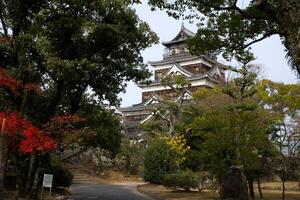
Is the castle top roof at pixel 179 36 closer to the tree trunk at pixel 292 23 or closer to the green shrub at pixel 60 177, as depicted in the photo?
the green shrub at pixel 60 177

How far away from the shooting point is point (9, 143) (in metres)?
16.9

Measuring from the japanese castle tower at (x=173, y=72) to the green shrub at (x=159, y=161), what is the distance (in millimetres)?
21158

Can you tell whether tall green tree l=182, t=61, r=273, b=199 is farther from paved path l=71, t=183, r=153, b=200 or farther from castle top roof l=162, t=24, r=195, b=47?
castle top roof l=162, t=24, r=195, b=47

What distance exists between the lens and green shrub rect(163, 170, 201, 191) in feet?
89.0

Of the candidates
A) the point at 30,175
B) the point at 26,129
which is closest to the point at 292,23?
the point at 26,129

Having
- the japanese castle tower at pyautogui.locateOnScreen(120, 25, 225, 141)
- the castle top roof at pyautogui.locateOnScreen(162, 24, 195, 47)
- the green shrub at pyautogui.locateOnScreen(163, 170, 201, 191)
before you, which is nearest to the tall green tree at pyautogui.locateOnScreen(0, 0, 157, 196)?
the green shrub at pyautogui.locateOnScreen(163, 170, 201, 191)

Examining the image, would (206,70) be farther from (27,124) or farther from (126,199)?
(27,124)

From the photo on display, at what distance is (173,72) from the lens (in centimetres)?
5709

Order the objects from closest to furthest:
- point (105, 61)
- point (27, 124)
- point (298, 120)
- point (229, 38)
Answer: point (229, 38), point (27, 124), point (105, 61), point (298, 120)

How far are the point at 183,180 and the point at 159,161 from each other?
4.62 metres

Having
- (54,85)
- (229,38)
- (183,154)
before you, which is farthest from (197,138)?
(229,38)

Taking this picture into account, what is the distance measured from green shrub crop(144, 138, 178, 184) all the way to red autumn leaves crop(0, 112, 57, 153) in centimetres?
1564

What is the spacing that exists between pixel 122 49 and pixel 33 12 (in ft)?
13.5

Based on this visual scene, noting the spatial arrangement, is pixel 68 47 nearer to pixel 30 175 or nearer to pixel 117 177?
pixel 30 175
